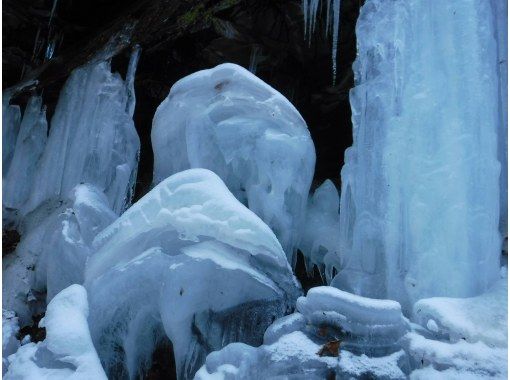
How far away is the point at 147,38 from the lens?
4844 mm

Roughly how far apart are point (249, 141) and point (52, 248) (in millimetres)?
1702

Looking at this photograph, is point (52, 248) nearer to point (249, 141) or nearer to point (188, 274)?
point (188, 274)

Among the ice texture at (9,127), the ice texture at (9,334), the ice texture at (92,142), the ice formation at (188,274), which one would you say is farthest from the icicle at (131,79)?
the ice formation at (188,274)

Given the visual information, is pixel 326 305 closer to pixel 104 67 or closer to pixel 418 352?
pixel 418 352

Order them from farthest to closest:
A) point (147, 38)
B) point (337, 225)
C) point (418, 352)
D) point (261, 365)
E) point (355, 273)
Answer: point (147, 38) → point (337, 225) → point (355, 273) → point (261, 365) → point (418, 352)

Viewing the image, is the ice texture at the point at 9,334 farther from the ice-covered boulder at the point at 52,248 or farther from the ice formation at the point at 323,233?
the ice formation at the point at 323,233

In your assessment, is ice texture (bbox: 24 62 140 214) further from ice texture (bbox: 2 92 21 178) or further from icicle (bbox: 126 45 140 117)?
ice texture (bbox: 2 92 21 178)

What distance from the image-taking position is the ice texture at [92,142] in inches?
181

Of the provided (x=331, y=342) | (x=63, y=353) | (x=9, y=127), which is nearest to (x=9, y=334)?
(x=63, y=353)

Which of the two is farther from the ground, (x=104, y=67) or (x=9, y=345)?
(x=104, y=67)

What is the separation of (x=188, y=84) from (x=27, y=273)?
7.68 feet

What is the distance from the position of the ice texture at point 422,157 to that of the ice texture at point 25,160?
379 cm

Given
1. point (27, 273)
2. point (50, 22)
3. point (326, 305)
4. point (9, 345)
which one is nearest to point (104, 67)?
point (50, 22)

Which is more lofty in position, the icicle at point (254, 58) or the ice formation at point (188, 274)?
the icicle at point (254, 58)
